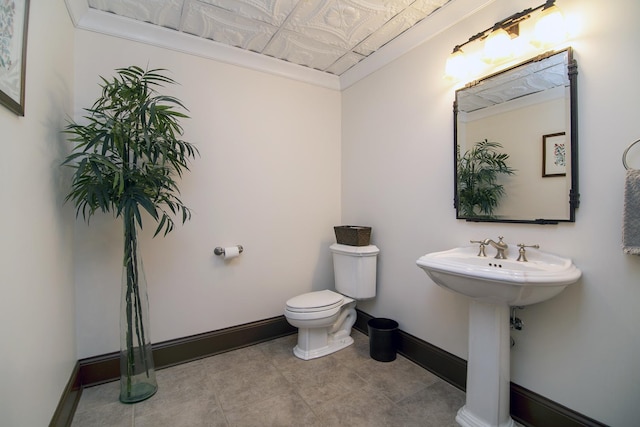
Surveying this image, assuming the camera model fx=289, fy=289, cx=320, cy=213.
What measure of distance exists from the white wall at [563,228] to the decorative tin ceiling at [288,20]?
27 centimetres

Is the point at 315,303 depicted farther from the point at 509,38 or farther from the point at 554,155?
the point at 509,38

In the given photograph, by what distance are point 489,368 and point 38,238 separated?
2174 millimetres

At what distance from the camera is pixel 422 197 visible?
81.7 inches

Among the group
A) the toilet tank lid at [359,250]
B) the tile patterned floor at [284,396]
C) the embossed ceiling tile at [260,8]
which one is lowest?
the tile patterned floor at [284,396]

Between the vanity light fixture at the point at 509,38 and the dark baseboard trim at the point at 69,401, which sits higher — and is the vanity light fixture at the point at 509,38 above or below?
above

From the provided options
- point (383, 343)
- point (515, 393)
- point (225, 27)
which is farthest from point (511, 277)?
point (225, 27)

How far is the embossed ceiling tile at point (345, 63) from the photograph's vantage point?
2.43 meters

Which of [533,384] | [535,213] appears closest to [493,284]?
[535,213]

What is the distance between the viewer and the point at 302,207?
2.68m

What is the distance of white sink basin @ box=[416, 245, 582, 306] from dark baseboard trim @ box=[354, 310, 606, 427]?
1.97 feet

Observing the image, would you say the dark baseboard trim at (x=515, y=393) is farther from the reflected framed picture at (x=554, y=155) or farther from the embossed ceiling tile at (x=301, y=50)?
the embossed ceiling tile at (x=301, y=50)

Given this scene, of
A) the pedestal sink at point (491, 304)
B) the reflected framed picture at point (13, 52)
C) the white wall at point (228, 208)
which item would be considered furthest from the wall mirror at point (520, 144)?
the reflected framed picture at point (13, 52)

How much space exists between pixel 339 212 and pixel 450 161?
1.24 metres

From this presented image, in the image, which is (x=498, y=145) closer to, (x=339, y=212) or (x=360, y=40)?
(x=360, y=40)
